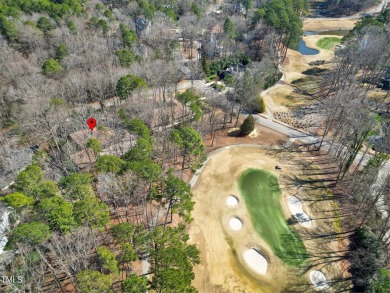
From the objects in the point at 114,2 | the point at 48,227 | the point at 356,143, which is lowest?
the point at 356,143

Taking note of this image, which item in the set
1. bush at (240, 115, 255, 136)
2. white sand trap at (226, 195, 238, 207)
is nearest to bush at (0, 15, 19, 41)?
bush at (240, 115, 255, 136)

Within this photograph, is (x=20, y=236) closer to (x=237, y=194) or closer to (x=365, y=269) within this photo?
(x=237, y=194)

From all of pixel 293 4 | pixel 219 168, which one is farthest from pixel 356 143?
pixel 293 4

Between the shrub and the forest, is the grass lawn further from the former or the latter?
the shrub

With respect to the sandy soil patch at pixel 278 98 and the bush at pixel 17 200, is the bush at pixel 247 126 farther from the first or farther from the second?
the bush at pixel 17 200

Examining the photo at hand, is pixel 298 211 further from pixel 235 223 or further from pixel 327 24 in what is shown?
pixel 327 24

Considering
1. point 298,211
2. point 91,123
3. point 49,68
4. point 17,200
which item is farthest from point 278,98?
point 17,200
